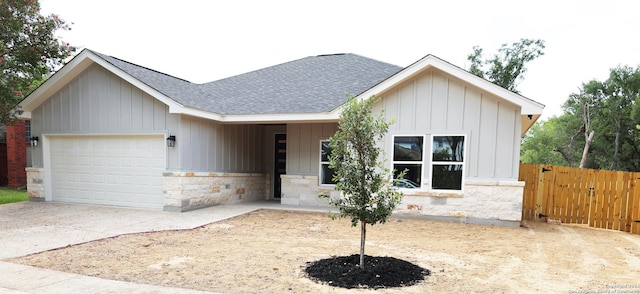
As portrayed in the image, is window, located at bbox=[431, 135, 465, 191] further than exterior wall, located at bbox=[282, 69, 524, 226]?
Yes

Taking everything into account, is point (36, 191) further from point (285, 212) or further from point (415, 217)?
point (415, 217)

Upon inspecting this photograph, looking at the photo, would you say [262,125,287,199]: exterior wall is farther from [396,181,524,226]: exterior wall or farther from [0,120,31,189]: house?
[0,120,31,189]: house

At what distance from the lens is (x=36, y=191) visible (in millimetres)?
9930

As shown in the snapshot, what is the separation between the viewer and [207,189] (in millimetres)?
9570

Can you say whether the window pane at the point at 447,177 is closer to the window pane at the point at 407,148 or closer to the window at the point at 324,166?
the window pane at the point at 407,148

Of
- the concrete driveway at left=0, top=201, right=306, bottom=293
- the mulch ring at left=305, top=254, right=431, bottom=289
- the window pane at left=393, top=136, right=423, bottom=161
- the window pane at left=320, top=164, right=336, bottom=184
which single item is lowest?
the concrete driveway at left=0, top=201, right=306, bottom=293

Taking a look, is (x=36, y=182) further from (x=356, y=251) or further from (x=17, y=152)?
(x=356, y=251)

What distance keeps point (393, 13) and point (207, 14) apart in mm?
11215

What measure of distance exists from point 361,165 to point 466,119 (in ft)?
15.8

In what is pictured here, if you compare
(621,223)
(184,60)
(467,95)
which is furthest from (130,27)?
(621,223)

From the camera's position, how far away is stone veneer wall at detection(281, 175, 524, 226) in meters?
7.68

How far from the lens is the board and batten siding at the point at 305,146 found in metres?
10.4

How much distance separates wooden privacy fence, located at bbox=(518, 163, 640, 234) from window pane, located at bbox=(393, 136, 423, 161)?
319cm

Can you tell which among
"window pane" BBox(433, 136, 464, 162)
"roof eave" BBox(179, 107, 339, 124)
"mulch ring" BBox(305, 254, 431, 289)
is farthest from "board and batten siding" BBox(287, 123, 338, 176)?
"mulch ring" BBox(305, 254, 431, 289)
